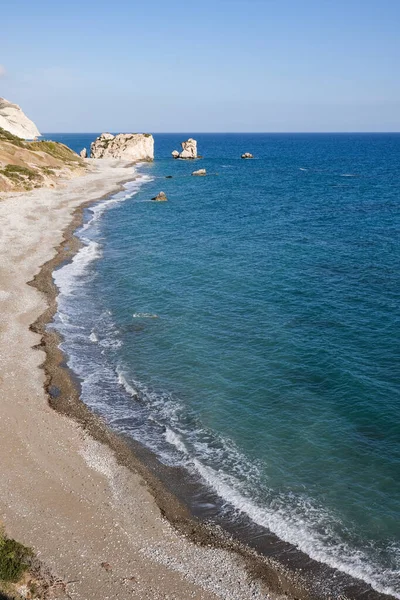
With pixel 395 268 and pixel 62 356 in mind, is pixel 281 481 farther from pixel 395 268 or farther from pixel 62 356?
pixel 395 268

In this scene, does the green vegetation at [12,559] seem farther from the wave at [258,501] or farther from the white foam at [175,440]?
the white foam at [175,440]

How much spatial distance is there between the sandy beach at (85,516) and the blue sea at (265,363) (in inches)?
101

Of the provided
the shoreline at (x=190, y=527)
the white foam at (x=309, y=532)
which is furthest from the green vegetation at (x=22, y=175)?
the white foam at (x=309, y=532)

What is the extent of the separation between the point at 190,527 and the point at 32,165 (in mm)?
96913

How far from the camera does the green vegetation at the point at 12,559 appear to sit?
15344mm

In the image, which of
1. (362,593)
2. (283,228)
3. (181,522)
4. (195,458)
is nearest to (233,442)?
(195,458)

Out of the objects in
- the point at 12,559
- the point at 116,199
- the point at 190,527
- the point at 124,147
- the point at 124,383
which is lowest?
the point at 190,527

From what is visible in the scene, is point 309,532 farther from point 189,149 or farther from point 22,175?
point 189,149

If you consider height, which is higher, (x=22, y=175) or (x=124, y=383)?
(x=22, y=175)

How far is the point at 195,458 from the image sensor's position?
23297 millimetres

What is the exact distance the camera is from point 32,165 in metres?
104

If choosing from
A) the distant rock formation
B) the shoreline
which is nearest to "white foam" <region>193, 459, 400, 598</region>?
the shoreline

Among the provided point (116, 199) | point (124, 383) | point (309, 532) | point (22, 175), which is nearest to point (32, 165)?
point (22, 175)

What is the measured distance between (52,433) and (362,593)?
566 inches
